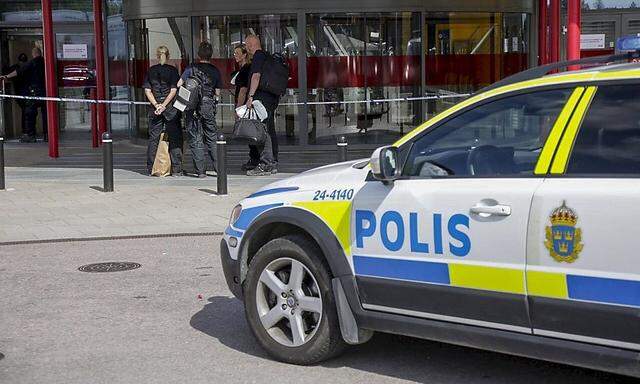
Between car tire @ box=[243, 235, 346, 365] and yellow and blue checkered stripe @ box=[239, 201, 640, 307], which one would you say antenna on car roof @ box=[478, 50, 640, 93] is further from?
car tire @ box=[243, 235, 346, 365]

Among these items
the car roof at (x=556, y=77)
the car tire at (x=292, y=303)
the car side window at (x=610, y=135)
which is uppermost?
the car roof at (x=556, y=77)

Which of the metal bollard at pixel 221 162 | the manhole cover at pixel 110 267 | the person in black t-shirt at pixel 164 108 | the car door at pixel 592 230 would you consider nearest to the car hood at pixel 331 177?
the car door at pixel 592 230

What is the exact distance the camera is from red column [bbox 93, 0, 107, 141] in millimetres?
18406

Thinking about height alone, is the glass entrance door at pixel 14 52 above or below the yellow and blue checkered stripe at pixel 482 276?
above

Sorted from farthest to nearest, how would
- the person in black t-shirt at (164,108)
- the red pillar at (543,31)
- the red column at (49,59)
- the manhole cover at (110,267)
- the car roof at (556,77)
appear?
the red pillar at (543,31)
the red column at (49,59)
the person in black t-shirt at (164,108)
the manhole cover at (110,267)
the car roof at (556,77)

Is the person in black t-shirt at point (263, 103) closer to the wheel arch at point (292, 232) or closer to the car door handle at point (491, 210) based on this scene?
the wheel arch at point (292, 232)

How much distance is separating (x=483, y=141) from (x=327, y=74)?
12.0 metres

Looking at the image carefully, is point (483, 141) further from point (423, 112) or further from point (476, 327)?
point (423, 112)

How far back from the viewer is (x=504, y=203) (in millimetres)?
4680

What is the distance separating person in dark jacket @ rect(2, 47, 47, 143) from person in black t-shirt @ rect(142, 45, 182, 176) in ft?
19.9

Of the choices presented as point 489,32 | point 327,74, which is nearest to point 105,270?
point 327,74

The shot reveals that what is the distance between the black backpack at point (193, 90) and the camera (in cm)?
1355

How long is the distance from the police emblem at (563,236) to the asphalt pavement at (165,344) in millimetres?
1069

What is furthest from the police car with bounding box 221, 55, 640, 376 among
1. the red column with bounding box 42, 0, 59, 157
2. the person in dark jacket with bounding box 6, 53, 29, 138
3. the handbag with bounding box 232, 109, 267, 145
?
the person in dark jacket with bounding box 6, 53, 29, 138
